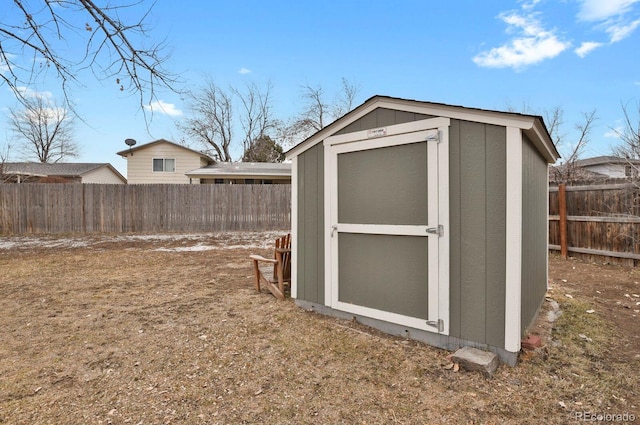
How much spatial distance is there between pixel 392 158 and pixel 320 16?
6473 mm

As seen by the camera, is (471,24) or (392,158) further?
Result: (471,24)

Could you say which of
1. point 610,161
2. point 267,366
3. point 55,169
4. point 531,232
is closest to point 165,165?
point 55,169

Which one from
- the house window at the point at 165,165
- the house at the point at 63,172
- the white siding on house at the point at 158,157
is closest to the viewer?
the white siding on house at the point at 158,157

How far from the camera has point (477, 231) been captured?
107 inches

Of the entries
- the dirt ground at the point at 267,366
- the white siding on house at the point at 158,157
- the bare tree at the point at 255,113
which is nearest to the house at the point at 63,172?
the white siding on house at the point at 158,157

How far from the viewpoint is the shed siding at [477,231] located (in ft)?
8.59

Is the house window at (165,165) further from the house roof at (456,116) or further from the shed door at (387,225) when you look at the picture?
the shed door at (387,225)

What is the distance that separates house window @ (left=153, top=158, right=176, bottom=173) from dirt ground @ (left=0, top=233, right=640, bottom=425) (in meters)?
14.5

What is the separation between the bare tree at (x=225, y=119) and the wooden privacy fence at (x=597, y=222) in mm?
22108

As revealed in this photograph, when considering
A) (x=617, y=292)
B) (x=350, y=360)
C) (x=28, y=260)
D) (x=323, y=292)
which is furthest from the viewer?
(x=28, y=260)

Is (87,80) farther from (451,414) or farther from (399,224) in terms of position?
(451,414)

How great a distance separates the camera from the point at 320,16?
812cm

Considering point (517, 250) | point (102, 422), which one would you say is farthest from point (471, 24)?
point (102, 422)

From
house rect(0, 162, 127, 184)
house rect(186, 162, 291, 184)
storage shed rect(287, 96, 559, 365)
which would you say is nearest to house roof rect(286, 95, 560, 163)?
storage shed rect(287, 96, 559, 365)
